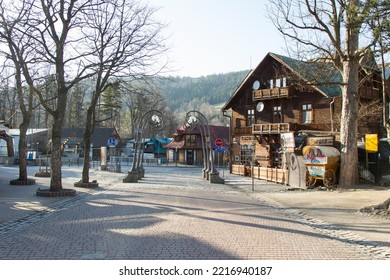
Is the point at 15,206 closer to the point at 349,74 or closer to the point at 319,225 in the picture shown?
the point at 319,225

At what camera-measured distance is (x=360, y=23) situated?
11.3 m

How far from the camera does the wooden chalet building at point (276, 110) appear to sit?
34.1 metres

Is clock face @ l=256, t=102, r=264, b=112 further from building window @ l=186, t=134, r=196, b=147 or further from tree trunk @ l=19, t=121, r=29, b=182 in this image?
building window @ l=186, t=134, r=196, b=147

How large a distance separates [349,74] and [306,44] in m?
2.71

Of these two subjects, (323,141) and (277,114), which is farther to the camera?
(277,114)

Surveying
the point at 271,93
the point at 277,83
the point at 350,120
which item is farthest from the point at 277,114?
the point at 350,120

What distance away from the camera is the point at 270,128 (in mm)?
37156

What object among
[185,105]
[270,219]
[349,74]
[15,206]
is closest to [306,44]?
[349,74]

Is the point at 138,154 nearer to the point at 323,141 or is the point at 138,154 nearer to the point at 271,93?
the point at 323,141

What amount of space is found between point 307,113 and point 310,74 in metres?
13.3

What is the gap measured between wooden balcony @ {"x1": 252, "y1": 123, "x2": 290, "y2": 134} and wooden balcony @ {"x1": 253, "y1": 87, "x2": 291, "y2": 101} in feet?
8.93

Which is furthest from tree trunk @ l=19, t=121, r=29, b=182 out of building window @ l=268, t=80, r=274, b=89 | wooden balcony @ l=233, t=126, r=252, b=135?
wooden balcony @ l=233, t=126, r=252, b=135

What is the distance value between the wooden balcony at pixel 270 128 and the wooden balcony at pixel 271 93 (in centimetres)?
272

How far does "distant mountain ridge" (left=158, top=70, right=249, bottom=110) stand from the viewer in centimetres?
14650
